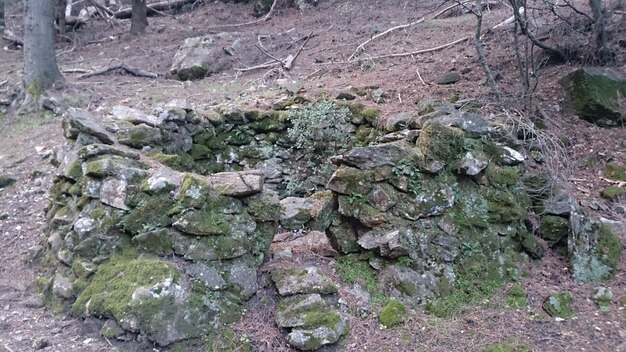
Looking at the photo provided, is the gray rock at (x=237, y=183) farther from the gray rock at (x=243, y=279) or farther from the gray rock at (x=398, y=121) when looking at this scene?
the gray rock at (x=398, y=121)

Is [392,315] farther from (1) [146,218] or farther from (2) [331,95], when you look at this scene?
(2) [331,95]

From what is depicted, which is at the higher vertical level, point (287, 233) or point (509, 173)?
point (509, 173)

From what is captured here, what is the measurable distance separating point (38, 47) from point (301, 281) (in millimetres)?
7377

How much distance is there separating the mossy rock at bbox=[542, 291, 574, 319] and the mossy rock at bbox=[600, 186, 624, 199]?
1.71 m

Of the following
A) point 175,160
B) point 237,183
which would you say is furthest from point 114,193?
point 175,160

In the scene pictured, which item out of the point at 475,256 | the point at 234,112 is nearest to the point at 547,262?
the point at 475,256

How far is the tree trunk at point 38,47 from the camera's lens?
9469 millimetres

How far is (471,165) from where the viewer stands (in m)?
5.20

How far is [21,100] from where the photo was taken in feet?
31.0

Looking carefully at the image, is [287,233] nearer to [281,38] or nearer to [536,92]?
[536,92]

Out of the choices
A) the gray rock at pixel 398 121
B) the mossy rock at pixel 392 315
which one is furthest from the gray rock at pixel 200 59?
the mossy rock at pixel 392 315

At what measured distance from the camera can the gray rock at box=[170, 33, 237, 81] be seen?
10.6m

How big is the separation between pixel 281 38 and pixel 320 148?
583cm

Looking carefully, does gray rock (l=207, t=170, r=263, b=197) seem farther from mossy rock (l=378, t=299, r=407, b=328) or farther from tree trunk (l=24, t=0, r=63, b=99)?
tree trunk (l=24, t=0, r=63, b=99)
